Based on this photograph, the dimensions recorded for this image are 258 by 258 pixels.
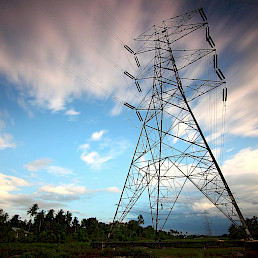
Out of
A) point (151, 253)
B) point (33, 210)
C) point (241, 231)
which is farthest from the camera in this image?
point (33, 210)

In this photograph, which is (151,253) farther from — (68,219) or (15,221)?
(15,221)

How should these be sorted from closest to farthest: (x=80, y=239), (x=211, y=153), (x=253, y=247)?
1. (x=253, y=247)
2. (x=211, y=153)
3. (x=80, y=239)

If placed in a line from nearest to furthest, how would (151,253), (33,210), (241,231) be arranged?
1. (151,253)
2. (241,231)
3. (33,210)

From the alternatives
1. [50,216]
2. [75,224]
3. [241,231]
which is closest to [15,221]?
[50,216]

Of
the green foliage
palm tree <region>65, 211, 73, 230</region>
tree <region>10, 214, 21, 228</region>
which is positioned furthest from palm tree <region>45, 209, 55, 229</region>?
the green foliage

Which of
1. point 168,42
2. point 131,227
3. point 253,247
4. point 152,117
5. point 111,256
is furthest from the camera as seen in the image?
point 131,227

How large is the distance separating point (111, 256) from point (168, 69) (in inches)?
773

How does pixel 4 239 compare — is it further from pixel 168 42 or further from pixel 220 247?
pixel 168 42

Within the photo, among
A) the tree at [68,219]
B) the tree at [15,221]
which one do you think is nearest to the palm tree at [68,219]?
the tree at [68,219]

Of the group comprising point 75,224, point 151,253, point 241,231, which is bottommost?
point 151,253

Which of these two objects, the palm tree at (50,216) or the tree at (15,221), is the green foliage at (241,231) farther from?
the tree at (15,221)

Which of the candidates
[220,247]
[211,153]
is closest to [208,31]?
[211,153]

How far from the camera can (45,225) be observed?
274ft

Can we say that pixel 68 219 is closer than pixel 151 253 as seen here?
No
